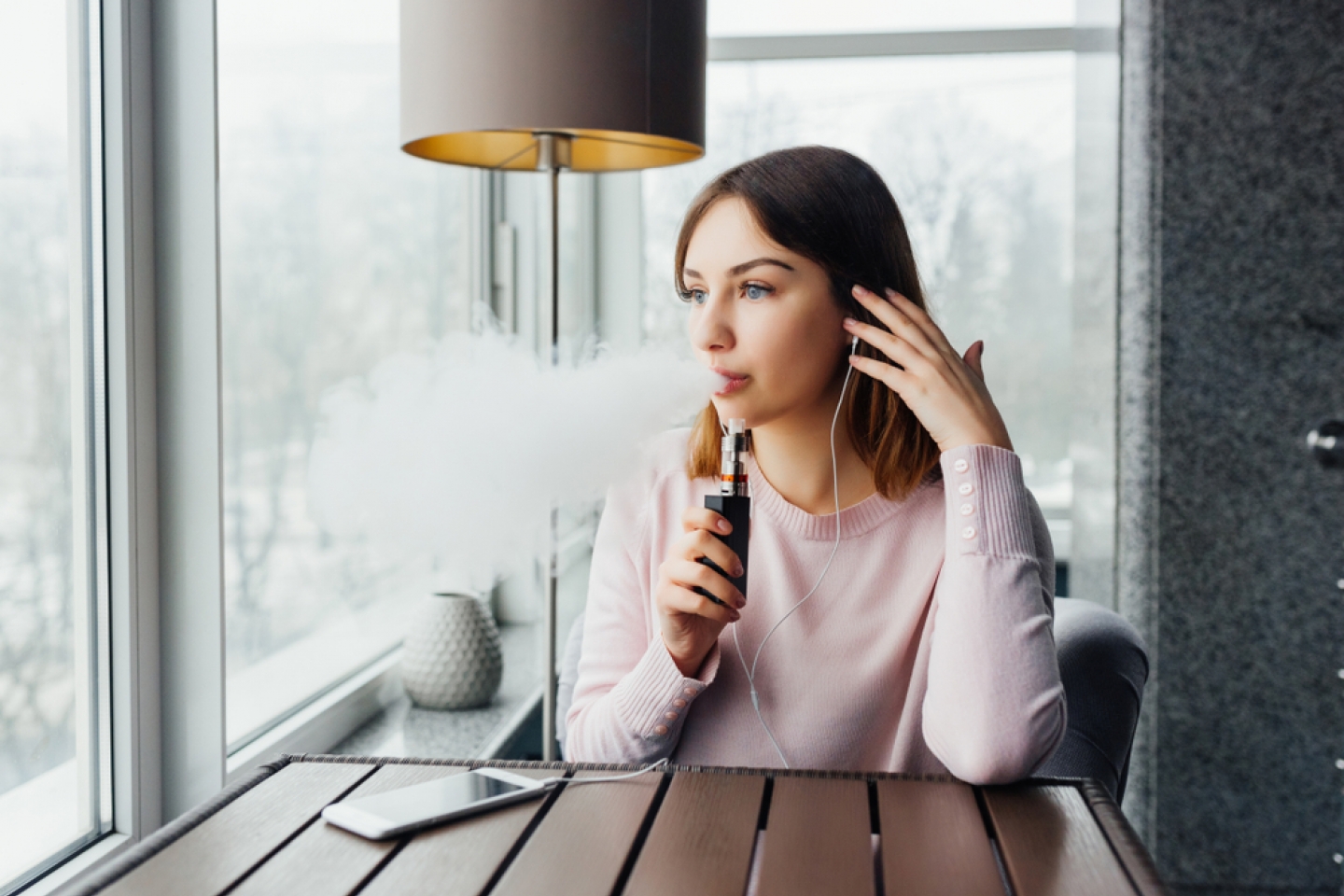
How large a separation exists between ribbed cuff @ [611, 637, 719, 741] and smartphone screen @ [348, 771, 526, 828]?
210 mm

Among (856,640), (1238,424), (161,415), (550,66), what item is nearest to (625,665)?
(856,640)

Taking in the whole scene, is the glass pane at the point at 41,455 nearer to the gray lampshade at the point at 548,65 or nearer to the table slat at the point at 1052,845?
the gray lampshade at the point at 548,65

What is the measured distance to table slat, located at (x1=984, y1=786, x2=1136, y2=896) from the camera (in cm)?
76

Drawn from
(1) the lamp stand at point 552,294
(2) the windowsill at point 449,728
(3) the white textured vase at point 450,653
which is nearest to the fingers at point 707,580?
(1) the lamp stand at point 552,294

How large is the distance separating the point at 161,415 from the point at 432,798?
73cm

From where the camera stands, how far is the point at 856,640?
1.23 meters

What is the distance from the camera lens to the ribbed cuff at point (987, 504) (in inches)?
43.1

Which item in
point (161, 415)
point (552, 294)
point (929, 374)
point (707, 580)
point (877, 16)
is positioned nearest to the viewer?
point (707, 580)

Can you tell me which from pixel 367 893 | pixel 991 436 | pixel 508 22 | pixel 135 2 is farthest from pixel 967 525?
pixel 135 2

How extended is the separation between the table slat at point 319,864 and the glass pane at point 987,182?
2559mm

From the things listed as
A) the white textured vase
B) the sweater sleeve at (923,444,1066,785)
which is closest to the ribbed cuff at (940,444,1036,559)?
the sweater sleeve at (923,444,1066,785)

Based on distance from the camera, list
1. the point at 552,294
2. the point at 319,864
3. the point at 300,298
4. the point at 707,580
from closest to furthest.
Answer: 1. the point at 319,864
2. the point at 707,580
3. the point at 552,294
4. the point at 300,298

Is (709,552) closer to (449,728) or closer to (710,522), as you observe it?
(710,522)

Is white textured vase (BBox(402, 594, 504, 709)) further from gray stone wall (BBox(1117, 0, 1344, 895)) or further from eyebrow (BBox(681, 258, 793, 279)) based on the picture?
gray stone wall (BBox(1117, 0, 1344, 895))
